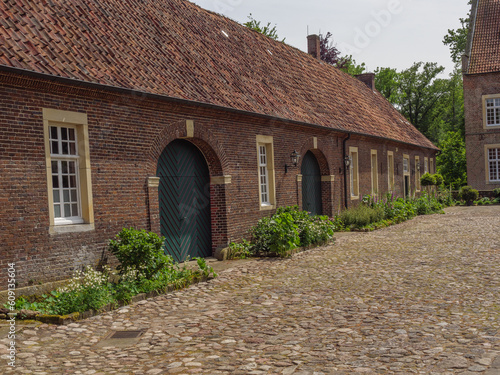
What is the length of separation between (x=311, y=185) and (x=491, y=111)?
21703 millimetres

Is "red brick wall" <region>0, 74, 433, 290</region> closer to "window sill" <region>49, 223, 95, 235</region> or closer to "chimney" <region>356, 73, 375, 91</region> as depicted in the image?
"window sill" <region>49, 223, 95, 235</region>

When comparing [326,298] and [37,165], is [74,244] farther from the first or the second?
[326,298]

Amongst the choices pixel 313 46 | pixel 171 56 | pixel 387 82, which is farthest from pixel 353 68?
pixel 171 56

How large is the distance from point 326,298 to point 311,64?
1705 centimetres

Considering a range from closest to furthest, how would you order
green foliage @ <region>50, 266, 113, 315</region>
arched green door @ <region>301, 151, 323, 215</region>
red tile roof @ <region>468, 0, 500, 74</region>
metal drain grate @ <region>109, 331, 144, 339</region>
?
metal drain grate @ <region>109, 331, 144, 339</region>, green foliage @ <region>50, 266, 113, 315</region>, arched green door @ <region>301, 151, 323, 215</region>, red tile roof @ <region>468, 0, 500, 74</region>

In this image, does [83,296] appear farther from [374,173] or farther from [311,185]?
[374,173]

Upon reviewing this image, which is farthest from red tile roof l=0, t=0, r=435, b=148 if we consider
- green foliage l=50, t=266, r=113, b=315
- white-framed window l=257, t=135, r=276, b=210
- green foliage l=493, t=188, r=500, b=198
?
green foliage l=493, t=188, r=500, b=198

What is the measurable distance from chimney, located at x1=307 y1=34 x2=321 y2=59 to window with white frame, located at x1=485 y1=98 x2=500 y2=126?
47.8 feet

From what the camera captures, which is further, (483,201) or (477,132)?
(477,132)

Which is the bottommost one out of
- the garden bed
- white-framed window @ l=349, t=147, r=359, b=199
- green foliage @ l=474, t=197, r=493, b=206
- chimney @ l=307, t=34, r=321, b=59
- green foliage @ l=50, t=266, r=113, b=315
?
green foliage @ l=474, t=197, r=493, b=206

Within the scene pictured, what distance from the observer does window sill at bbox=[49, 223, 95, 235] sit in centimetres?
841

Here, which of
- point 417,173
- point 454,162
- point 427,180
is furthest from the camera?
point 454,162

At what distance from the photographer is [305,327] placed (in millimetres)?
6297

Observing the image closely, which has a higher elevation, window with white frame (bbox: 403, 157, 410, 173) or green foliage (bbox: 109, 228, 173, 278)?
window with white frame (bbox: 403, 157, 410, 173)
